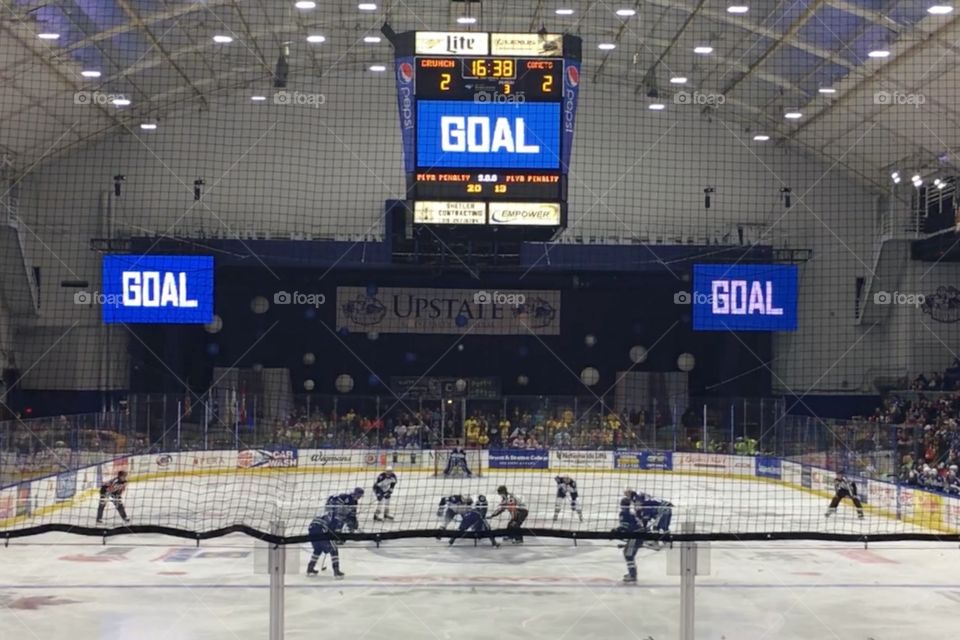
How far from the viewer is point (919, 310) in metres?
25.0

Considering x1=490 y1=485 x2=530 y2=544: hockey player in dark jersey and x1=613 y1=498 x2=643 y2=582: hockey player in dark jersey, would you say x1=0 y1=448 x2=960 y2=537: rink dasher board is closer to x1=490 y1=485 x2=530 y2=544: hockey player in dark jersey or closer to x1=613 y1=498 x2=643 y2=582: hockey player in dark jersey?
x1=613 y1=498 x2=643 y2=582: hockey player in dark jersey

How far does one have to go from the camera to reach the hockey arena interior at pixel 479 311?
37.4 ft

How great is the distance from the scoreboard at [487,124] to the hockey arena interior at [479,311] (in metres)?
0.04

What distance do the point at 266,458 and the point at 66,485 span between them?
533cm

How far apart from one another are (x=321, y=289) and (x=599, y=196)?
665cm

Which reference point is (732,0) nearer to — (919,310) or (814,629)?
(919,310)

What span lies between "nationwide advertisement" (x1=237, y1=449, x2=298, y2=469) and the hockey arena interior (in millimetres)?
47

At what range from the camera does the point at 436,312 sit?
2672 centimetres

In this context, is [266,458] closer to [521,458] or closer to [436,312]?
[521,458]

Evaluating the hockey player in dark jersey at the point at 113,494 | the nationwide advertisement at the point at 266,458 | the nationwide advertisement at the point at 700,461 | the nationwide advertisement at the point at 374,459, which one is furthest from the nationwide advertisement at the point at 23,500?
the nationwide advertisement at the point at 700,461

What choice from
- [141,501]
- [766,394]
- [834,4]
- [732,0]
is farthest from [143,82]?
[766,394]

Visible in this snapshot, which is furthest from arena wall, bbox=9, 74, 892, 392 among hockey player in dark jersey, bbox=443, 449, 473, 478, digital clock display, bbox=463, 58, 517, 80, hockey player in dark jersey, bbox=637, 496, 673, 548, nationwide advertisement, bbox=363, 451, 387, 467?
hockey player in dark jersey, bbox=637, 496, 673, 548

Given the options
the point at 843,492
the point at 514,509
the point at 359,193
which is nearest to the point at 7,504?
the point at 514,509

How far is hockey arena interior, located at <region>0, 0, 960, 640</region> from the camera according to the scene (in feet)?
37.4
